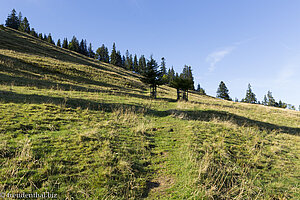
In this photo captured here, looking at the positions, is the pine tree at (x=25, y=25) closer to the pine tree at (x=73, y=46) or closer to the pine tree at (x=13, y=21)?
the pine tree at (x=13, y=21)

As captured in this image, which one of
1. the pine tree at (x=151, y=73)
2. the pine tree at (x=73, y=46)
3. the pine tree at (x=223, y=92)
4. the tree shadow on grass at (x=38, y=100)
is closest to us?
the tree shadow on grass at (x=38, y=100)

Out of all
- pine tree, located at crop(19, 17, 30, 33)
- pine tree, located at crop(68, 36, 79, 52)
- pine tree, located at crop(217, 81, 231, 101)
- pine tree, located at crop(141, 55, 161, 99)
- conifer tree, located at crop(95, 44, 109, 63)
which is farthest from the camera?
conifer tree, located at crop(95, 44, 109, 63)

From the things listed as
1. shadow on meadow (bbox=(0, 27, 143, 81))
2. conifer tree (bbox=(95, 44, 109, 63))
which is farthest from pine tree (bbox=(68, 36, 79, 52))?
shadow on meadow (bbox=(0, 27, 143, 81))

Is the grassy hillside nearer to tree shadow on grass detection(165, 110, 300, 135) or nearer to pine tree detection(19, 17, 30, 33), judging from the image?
tree shadow on grass detection(165, 110, 300, 135)

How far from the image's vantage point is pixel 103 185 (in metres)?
3.71

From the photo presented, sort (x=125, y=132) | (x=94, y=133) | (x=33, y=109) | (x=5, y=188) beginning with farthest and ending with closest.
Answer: (x=33, y=109) < (x=125, y=132) < (x=94, y=133) < (x=5, y=188)

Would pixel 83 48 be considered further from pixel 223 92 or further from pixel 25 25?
pixel 223 92

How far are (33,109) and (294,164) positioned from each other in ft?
47.5

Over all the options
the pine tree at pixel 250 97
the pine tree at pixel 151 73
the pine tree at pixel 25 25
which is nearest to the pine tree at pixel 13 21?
the pine tree at pixel 25 25

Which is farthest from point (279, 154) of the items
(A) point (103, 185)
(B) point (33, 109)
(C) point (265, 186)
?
(B) point (33, 109)

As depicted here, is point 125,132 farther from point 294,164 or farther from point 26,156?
point 294,164

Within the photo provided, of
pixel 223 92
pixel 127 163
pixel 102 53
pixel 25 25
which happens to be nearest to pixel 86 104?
pixel 127 163

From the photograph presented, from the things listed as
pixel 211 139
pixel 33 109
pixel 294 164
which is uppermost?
pixel 33 109

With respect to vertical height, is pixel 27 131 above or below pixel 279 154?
above
